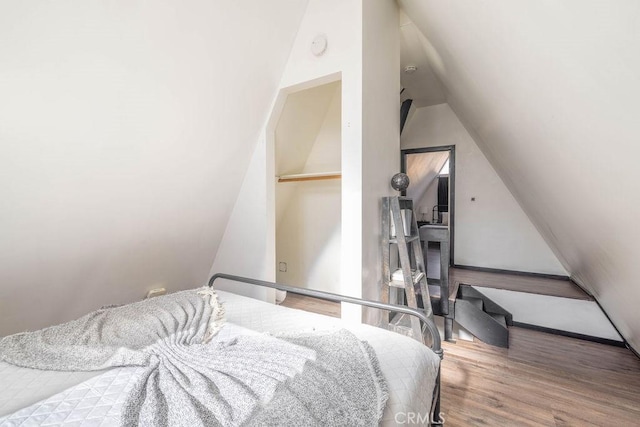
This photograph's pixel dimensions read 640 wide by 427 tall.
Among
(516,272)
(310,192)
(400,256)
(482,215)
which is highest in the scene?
(310,192)

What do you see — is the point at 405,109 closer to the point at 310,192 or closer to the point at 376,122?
the point at 310,192

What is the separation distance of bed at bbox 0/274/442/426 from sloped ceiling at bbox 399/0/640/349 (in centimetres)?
93

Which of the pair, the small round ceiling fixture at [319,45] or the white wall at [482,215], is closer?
the small round ceiling fixture at [319,45]

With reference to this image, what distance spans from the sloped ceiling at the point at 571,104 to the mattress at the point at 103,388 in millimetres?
993

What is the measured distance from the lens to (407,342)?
114 cm

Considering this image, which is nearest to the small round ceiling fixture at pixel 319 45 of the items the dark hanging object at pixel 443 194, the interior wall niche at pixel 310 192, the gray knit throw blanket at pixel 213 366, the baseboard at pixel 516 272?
the interior wall niche at pixel 310 192

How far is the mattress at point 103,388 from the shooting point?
2.38 ft

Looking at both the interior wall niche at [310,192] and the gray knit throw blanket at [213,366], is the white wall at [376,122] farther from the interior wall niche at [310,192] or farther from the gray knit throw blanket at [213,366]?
the gray knit throw blanket at [213,366]

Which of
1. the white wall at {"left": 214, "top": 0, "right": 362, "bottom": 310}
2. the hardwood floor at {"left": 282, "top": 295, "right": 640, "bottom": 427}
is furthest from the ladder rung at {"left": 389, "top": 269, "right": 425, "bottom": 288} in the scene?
the hardwood floor at {"left": 282, "top": 295, "right": 640, "bottom": 427}

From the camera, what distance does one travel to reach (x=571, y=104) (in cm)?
100

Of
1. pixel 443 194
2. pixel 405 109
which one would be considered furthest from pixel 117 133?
pixel 443 194

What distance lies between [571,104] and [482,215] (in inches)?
120

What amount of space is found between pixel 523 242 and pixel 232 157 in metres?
3.70

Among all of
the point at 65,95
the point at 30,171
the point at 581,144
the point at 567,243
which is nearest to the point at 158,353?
the point at 30,171
